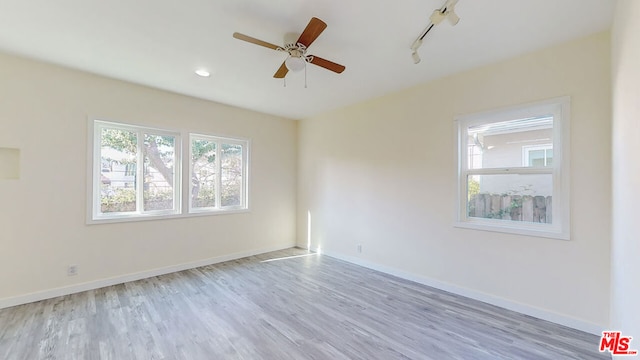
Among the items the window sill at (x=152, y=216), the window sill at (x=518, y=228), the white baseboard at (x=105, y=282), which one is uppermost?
the window sill at (x=518, y=228)

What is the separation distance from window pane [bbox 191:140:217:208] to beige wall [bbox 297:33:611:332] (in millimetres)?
1728

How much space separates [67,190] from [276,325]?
2.91 m

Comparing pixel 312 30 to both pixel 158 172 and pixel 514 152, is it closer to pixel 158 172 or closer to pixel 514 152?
pixel 514 152

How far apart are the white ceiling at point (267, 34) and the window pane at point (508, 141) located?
2.37 feet

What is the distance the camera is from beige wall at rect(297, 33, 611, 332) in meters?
2.41

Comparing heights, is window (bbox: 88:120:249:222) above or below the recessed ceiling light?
below

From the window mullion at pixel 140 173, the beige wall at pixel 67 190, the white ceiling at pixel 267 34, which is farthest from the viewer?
the window mullion at pixel 140 173

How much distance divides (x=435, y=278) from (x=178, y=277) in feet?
11.3

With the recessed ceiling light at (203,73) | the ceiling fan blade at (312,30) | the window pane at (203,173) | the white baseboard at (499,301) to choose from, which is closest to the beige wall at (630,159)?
the white baseboard at (499,301)

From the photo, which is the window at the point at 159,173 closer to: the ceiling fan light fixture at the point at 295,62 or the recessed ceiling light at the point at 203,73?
the recessed ceiling light at the point at 203,73

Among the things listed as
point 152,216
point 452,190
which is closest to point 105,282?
point 152,216

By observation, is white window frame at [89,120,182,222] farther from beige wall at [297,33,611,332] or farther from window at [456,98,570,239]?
window at [456,98,570,239]

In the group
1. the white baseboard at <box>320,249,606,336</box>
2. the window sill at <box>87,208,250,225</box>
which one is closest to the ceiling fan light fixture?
the window sill at <box>87,208,250,225</box>

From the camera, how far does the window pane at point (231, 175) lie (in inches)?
186
